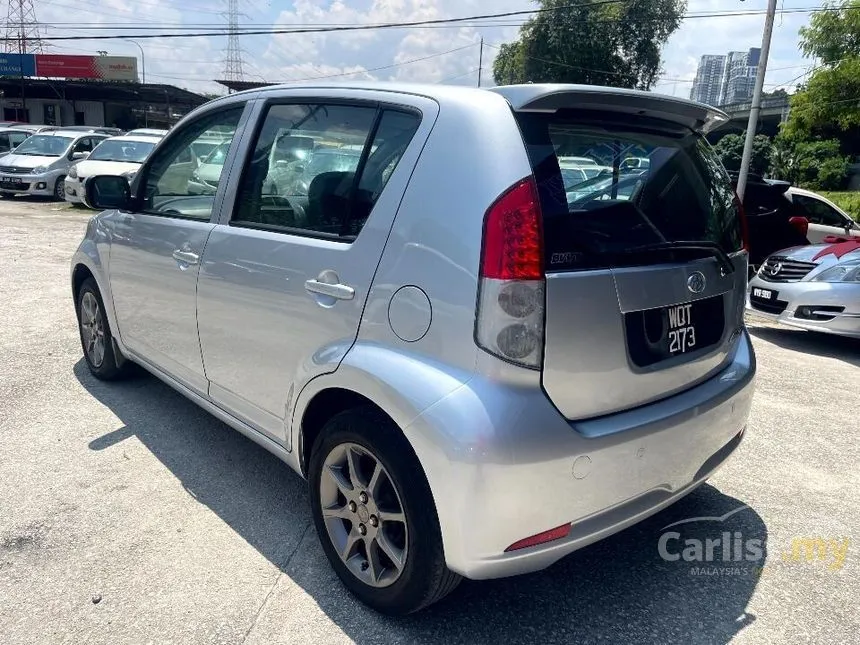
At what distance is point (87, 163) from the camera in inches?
595

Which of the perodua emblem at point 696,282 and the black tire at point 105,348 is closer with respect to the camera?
the perodua emblem at point 696,282

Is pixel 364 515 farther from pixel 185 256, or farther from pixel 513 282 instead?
pixel 185 256

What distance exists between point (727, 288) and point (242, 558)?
2.20 metres

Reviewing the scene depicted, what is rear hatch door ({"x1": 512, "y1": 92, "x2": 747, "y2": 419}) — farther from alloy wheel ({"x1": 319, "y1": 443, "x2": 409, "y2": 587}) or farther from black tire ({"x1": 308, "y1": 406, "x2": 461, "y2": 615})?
alloy wheel ({"x1": 319, "y1": 443, "x2": 409, "y2": 587})

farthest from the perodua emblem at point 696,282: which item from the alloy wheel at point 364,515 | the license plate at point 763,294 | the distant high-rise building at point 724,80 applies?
the distant high-rise building at point 724,80

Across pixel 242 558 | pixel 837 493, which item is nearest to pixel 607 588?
pixel 242 558

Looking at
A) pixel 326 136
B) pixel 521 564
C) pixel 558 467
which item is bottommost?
pixel 521 564

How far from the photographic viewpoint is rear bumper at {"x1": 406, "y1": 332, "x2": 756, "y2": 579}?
1932mm

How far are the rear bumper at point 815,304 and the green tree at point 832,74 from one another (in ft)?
56.9

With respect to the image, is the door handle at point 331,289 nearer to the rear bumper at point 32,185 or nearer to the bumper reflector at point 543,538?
the bumper reflector at point 543,538

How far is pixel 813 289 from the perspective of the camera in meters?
6.58

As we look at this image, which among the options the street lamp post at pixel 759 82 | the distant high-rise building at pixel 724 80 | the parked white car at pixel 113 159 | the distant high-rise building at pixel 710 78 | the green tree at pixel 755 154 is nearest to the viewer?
the street lamp post at pixel 759 82

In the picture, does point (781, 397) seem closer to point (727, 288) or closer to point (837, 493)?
point (837, 493)

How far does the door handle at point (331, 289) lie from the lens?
234 cm
